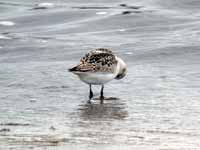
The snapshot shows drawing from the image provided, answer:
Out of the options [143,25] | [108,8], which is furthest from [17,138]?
[108,8]

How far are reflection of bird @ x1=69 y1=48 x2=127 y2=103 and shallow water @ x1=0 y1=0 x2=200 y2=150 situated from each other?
0.24 meters

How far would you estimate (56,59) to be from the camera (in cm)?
1295

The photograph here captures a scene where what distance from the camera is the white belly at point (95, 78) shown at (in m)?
10.1

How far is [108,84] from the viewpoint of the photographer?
11070 mm

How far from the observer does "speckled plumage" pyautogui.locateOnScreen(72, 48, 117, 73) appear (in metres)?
10.1

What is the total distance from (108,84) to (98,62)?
2.92ft

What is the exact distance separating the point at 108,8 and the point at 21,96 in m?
8.31

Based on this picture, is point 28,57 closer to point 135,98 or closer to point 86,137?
point 135,98

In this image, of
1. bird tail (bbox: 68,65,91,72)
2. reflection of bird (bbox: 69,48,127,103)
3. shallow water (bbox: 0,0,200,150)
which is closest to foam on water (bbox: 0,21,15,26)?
shallow water (bbox: 0,0,200,150)

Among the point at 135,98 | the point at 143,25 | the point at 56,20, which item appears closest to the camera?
the point at 135,98

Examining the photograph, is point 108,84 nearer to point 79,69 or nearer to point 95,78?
point 95,78

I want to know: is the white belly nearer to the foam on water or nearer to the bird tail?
the bird tail

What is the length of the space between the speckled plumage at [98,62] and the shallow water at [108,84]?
1.22 feet

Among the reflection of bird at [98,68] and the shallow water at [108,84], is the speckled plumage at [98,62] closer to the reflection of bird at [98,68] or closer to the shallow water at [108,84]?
the reflection of bird at [98,68]
